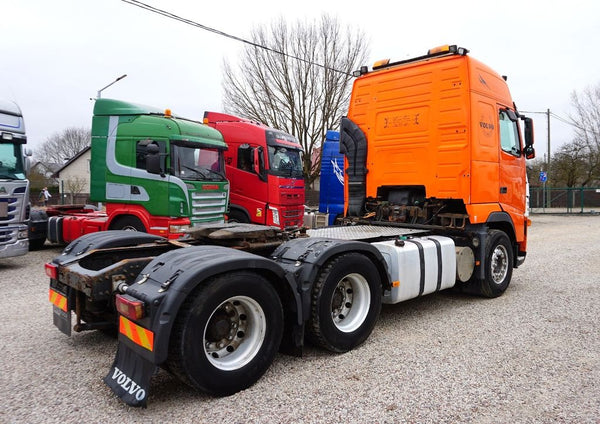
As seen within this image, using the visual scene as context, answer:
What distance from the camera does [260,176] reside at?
11109 millimetres

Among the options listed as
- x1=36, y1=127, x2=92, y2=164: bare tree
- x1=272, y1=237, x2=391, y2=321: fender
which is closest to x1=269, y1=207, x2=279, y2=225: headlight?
x1=272, y1=237, x2=391, y2=321: fender

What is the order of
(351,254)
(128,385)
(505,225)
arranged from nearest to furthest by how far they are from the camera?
(128,385), (351,254), (505,225)

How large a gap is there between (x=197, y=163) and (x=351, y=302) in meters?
5.69

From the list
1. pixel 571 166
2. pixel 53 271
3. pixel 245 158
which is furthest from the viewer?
pixel 571 166

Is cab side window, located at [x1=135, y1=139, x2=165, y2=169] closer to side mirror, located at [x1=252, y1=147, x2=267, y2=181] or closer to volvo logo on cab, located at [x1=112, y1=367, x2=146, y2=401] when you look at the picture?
side mirror, located at [x1=252, y1=147, x2=267, y2=181]

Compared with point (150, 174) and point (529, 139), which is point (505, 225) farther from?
point (150, 174)

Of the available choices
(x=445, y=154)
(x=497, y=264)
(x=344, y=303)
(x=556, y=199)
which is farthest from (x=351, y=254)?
(x=556, y=199)

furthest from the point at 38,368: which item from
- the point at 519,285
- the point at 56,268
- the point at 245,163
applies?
the point at 245,163

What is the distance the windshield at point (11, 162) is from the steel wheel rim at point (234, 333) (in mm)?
7478

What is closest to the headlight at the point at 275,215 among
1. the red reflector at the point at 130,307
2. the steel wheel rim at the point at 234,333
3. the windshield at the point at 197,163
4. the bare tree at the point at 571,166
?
the windshield at the point at 197,163

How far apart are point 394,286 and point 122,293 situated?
276 cm

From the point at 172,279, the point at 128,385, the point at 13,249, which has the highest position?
the point at 172,279

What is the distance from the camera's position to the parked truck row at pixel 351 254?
9.73 ft

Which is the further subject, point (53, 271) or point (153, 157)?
point (153, 157)
